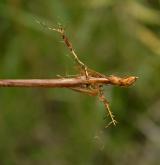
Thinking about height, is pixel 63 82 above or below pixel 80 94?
below

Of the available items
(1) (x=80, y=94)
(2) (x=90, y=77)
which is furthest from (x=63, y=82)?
(1) (x=80, y=94)

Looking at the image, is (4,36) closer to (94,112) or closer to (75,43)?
(75,43)

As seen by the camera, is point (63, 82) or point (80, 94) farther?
point (80, 94)

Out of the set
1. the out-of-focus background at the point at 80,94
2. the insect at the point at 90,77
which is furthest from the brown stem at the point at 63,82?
the out-of-focus background at the point at 80,94

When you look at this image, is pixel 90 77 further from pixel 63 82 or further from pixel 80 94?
pixel 80 94

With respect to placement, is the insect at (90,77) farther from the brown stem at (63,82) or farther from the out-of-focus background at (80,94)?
the out-of-focus background at (80,94)

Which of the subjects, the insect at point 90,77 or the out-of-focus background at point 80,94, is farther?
the out-of-focus background at point 80,94

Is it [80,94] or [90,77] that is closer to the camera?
[90,77]

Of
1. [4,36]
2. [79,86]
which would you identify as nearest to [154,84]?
[4,36]
